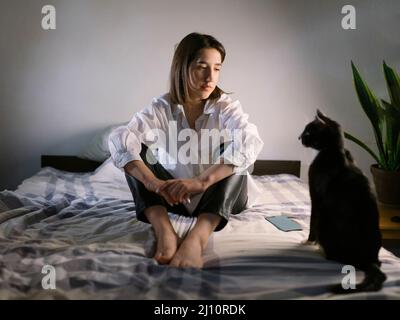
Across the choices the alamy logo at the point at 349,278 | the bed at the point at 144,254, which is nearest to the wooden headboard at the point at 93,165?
the bed at the point at 144,254

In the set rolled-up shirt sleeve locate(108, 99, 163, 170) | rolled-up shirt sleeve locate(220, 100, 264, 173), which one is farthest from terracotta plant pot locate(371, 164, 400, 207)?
rolled-up shirt sleeve locate(108, 99, 163, 170)

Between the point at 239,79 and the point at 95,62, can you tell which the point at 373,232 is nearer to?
the point at 239,79

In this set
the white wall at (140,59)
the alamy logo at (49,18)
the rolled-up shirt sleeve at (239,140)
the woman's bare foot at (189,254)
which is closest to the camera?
the woman's bare foot at (189,254)

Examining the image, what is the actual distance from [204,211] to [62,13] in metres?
0.70

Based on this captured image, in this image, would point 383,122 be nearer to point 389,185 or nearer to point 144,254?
point 389,185

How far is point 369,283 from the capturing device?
523 millimetres

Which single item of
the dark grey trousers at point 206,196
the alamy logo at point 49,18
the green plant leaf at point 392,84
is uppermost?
the alamy logo at point 49,18

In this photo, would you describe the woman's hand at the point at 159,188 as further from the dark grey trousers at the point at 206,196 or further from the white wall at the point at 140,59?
the white wall at the point at 140,59

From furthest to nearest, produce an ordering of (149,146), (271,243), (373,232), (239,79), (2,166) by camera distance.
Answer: (2,166), (239,79), (149,146), (271,243), (373,232)

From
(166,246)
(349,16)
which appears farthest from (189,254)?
(349,16)

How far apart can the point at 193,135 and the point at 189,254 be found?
9.6 inches

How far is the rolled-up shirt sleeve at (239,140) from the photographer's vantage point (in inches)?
29.3

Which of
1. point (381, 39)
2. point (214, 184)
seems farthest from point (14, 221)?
point (381, 39)

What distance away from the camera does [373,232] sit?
0.54m
